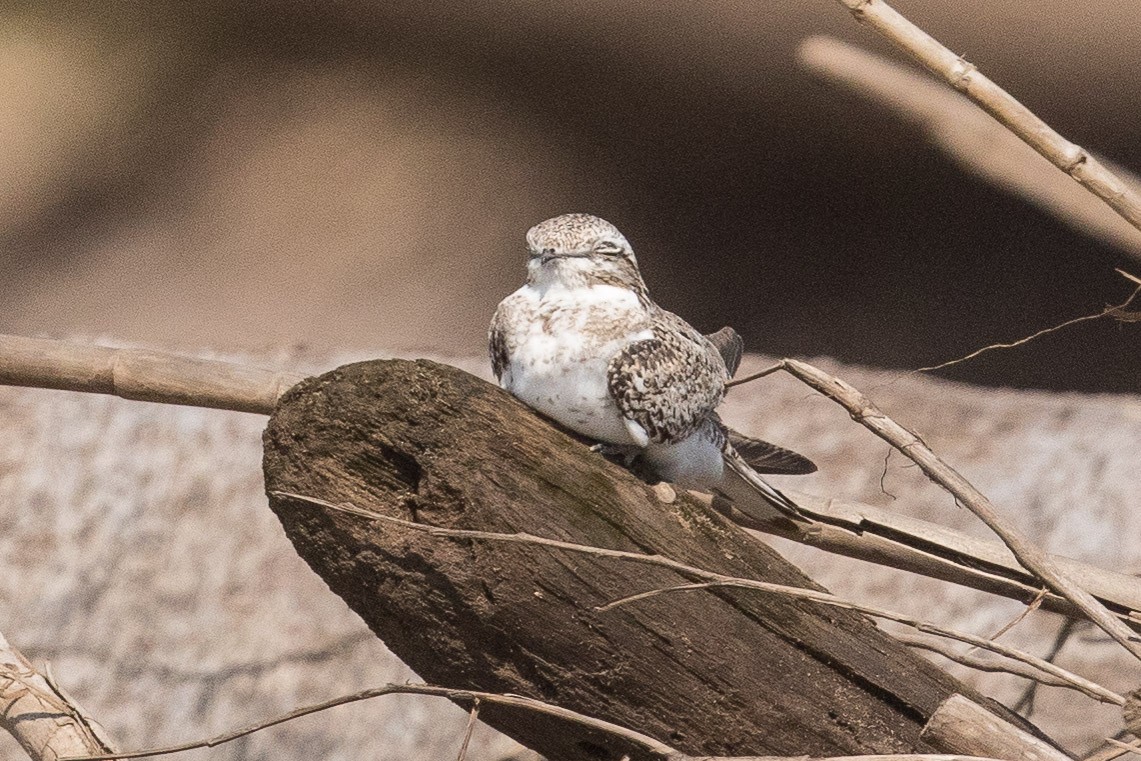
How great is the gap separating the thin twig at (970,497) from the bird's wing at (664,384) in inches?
17.3

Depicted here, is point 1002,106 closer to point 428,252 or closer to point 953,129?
point 953,129

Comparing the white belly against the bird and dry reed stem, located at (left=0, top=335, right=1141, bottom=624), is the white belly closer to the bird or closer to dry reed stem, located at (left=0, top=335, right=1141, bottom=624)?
the bird

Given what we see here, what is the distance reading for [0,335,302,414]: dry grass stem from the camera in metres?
2.11

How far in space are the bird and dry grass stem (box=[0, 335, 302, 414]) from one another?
0.39 metres

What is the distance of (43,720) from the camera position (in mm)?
1804

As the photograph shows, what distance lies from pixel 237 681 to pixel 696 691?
1746mm

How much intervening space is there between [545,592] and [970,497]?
0.51 metres

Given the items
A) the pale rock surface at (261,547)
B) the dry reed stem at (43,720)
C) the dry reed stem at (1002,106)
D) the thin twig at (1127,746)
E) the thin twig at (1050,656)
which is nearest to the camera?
the thin twig at (1127,746)

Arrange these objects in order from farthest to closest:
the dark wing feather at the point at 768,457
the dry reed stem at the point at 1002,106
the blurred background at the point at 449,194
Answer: the blurred background at the point at 449,194, the dark wing feather at the point at 768,457, the dry reed stem at the point at 1002,106

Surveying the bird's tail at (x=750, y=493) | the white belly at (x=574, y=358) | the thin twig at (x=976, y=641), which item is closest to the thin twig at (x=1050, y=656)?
the bird's tail at (x=750, y=493)

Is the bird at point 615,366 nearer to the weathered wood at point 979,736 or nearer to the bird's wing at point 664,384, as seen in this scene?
the bird's wing at point 664,384

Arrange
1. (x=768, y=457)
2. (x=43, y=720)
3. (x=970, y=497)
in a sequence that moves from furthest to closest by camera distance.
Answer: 1. (x=768, y=457)
2. (x=43, y=720)
3. (x=970, y=497)

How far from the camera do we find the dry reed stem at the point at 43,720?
178cm

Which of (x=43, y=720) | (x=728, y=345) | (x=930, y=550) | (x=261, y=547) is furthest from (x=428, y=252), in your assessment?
(x=43, y=720)
